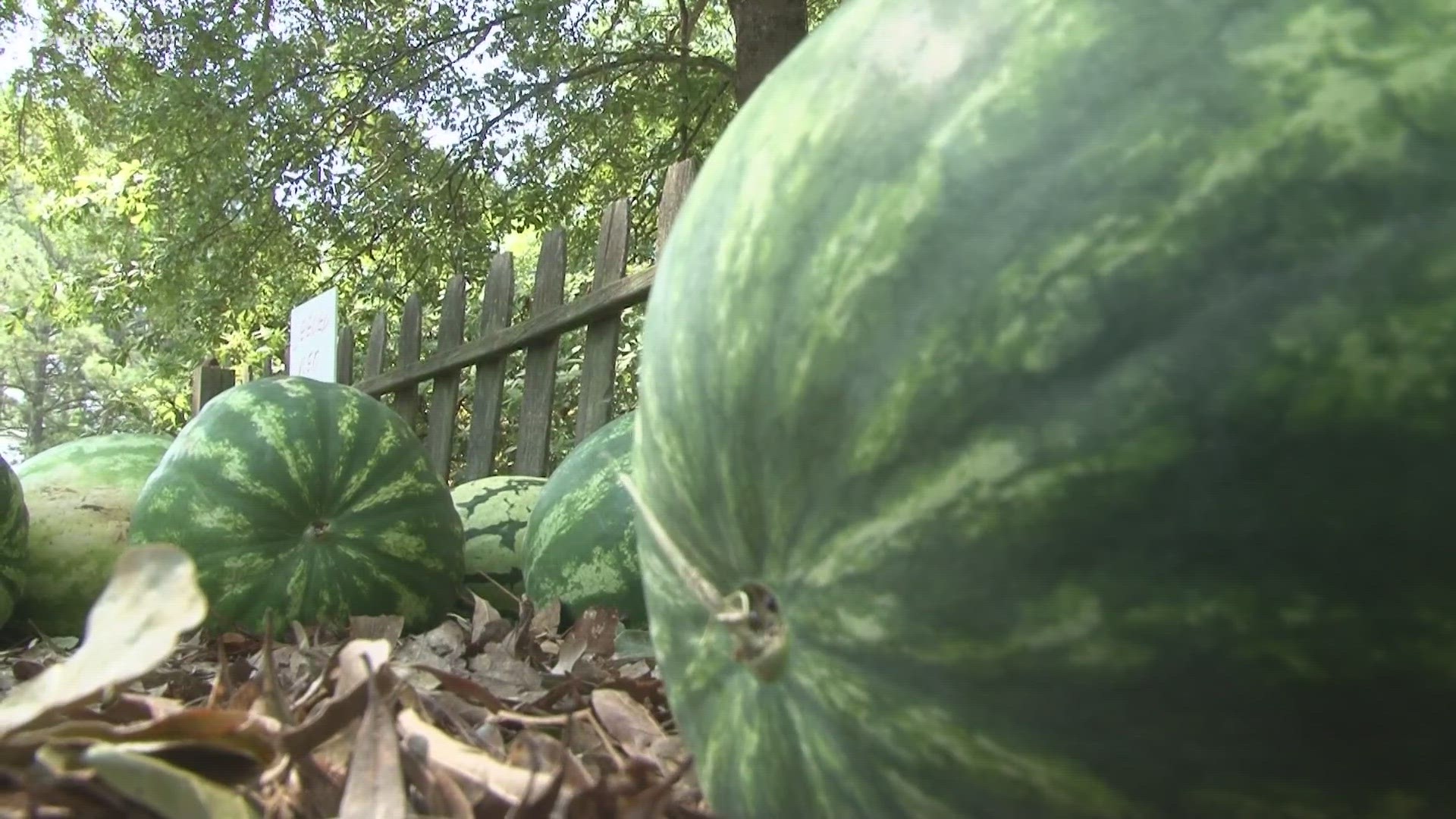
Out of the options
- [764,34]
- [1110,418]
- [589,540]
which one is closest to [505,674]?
[589,540]

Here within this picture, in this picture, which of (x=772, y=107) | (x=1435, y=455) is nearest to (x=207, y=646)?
(x=772, y=107)

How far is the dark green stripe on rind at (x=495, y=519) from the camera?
118 inches

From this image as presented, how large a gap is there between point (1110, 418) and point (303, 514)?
1941 millimetres

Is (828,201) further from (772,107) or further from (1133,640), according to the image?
(1133,640)

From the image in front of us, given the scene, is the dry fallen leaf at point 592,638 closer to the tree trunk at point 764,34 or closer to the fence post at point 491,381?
the fence post at point 491,381

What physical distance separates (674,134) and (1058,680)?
7872 mm

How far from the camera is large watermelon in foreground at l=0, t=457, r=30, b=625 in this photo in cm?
250

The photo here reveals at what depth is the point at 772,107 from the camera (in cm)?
96

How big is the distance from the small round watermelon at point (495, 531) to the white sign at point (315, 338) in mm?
973

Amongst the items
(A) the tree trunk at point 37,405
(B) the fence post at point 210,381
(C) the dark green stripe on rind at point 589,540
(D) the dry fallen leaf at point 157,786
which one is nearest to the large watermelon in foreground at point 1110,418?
(D) the dry fallen leaf at point 157,786

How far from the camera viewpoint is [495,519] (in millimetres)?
3080

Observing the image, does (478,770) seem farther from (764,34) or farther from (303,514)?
(764,34)

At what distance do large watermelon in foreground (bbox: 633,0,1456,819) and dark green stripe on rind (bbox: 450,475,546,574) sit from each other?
217 centimetres

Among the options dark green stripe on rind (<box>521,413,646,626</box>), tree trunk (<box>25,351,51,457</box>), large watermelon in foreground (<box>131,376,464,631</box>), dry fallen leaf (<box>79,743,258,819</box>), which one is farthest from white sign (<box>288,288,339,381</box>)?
tree trunk (<box>25,351,51,457</box>)
